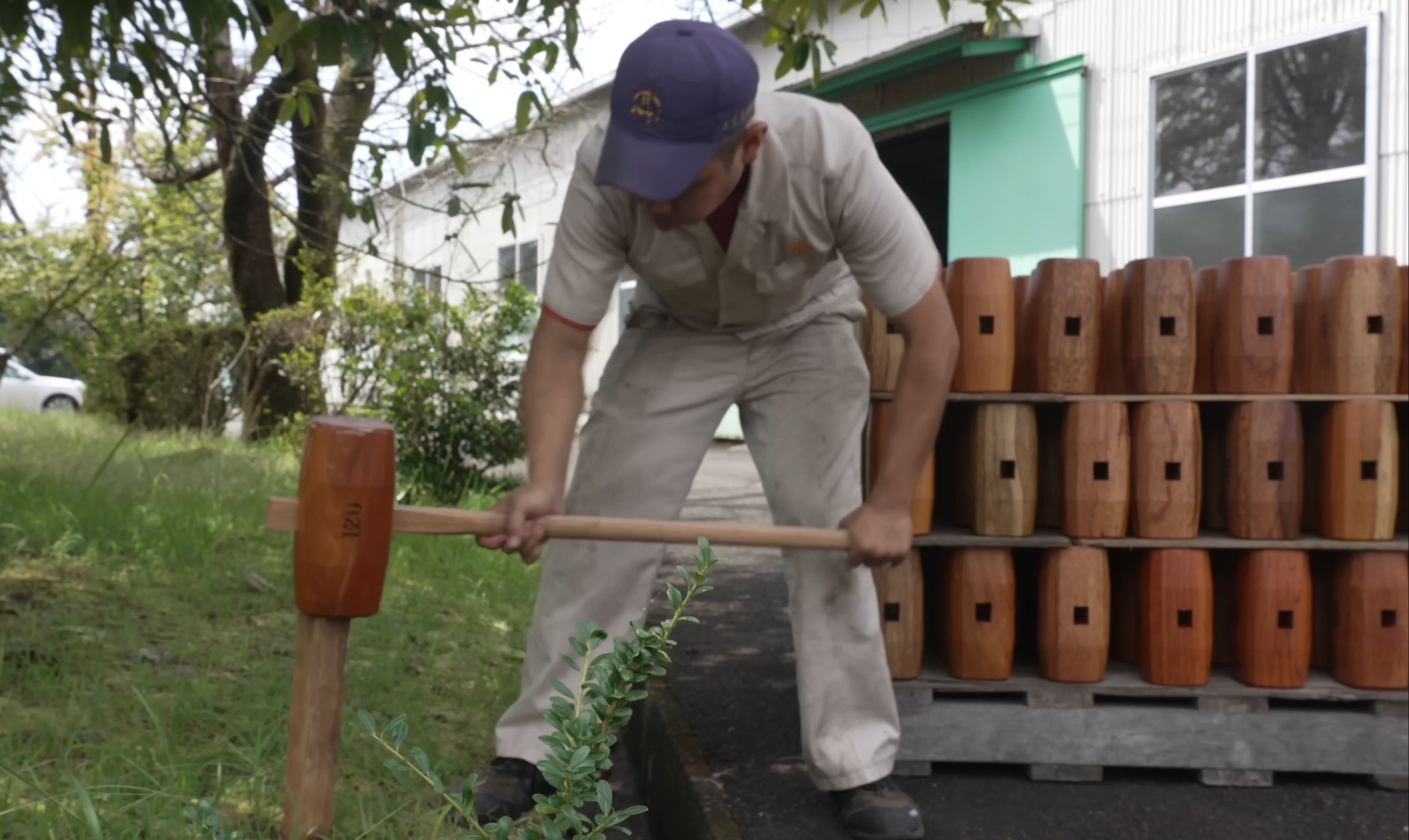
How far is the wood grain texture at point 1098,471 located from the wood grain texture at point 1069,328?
0.10 meters

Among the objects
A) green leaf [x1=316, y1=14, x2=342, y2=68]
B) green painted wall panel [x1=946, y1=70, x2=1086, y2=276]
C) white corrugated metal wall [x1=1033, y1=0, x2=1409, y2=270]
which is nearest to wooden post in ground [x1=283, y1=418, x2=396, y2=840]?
green leaf [x1=316, y1=14, x2=342, y2=68]

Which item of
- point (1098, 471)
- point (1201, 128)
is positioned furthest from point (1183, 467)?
point (1201, 128)

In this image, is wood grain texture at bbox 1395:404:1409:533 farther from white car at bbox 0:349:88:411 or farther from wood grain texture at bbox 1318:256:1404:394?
white car at bbox 0:349:88:411

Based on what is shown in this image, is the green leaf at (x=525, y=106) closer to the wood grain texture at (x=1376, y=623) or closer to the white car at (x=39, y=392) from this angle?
the wood grain texture at (x=1376, y=623)

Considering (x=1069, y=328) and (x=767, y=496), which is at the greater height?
(x=1069, y=328)

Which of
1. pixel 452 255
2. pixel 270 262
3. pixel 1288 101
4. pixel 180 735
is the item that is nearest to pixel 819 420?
pixel 180 735

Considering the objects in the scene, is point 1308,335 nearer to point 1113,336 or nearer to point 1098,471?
point 1113,336

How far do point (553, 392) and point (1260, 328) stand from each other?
2.01m

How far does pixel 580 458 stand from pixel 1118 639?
68.0 inches

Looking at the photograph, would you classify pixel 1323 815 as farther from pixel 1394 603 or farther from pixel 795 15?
pixel 795 15

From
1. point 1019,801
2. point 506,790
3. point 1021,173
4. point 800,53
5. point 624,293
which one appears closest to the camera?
point 506,790

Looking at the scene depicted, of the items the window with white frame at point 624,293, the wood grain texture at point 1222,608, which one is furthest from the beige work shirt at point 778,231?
the window with white frame at point 624,293

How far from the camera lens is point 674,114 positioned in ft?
7.65

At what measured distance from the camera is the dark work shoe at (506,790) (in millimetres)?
2752
